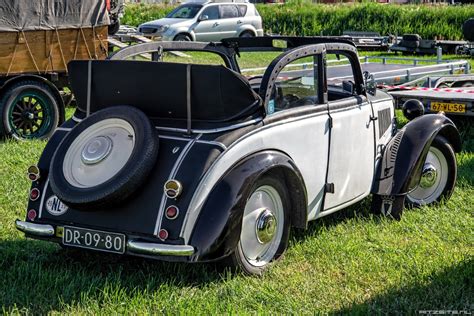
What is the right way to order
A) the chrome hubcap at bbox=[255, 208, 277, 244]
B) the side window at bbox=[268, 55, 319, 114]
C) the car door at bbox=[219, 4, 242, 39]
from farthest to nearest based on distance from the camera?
the car door at bbox=[219, 4, 242, 39] → the side window at bbox=[268, 55, 319, 114] → the chrome hubcap at bbox=[255, 208, 277, 244]

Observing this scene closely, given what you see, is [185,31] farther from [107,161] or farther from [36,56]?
[107,161]

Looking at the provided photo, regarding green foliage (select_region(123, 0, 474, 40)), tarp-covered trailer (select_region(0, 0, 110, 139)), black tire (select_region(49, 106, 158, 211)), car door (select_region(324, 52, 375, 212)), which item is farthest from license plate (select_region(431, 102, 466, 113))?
green foliage (select_region(123, 0, 474, 40))

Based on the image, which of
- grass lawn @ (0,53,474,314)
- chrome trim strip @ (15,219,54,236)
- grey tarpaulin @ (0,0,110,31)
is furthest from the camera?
grey tarpaulin @ (0,0,110,31)

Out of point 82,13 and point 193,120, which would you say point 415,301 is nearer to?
point 193,120

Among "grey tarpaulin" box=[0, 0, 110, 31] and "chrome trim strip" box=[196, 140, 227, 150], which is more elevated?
"grey tarpaulin" box=[0, 0, 110, 31]

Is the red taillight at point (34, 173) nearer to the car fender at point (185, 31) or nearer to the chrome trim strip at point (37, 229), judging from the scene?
the chrome trim strip at point (37, 229)

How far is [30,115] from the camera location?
31.2 ft

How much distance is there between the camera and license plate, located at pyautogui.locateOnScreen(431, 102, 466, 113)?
30.7ft

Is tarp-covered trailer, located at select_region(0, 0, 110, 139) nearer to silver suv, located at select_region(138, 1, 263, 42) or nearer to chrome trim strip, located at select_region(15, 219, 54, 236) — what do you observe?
chrome trim strip, located at select_region(15, 219, 54, 236)

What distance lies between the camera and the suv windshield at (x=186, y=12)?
85.0ft

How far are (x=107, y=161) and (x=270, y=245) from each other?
Result: 1215 millimetres

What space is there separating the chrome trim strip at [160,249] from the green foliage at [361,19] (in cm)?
2625

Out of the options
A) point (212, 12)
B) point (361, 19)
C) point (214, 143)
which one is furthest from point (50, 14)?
point (361, 19)

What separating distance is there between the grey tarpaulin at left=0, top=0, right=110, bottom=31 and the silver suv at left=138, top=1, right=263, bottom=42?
14.2 meters
